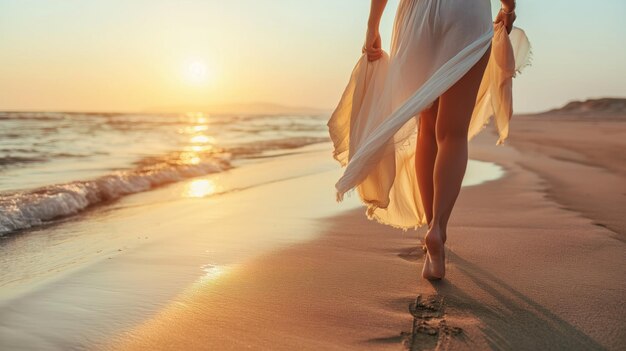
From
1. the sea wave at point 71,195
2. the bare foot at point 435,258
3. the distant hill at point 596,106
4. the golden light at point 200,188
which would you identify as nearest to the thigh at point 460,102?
the bare foot at point 435,258

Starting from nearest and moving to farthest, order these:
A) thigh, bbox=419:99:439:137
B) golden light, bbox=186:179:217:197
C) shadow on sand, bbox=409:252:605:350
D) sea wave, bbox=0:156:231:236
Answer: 1. shadow on sand, bbox=409:252:605:350
2. thigh, bbox=419:99:439:137
3. sea wave, bbox=0:156:231:236
4. golden light, bbox=186:179:217:197

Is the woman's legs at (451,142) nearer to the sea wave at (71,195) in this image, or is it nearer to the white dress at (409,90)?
the white dress at (409,90)

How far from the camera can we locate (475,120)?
3156 mm

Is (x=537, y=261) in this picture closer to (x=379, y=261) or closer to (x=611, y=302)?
(x=611, y=302)

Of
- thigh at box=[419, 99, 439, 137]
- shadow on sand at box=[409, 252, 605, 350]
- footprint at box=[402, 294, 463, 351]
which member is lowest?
shadow on sand at box=[409, 252, 605, 350]

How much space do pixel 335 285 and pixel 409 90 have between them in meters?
0.98

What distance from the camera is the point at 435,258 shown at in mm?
2320

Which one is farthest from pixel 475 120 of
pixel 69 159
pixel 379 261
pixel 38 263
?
pixel 69 159

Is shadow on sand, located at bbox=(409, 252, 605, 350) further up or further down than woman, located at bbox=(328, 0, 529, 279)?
further down

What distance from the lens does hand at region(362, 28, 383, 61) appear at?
270cm

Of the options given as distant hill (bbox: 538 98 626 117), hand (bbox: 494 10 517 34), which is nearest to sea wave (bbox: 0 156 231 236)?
hand (bbox: 494 10 517 34)

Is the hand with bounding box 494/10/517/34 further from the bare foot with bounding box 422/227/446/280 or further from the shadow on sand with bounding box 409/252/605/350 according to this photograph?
the shadow on sand with bounding box 409/252/605/350

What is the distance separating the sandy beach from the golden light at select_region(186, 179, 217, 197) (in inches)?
46.3

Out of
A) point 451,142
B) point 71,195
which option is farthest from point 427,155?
point 71,195
